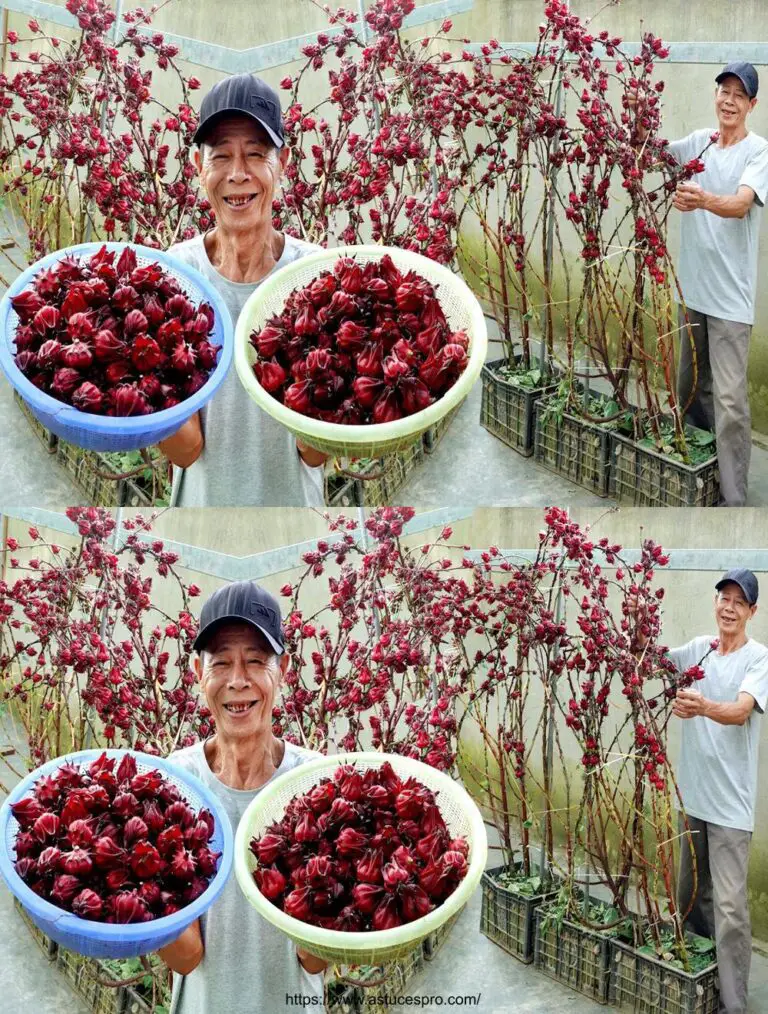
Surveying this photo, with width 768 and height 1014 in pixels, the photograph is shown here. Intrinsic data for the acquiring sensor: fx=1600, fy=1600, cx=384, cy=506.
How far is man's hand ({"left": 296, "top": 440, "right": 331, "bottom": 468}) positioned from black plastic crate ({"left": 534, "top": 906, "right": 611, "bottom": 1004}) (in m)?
1.97

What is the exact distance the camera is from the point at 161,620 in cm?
513

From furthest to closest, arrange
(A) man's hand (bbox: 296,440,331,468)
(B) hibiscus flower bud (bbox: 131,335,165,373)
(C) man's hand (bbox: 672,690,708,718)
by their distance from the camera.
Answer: (C) man's hand (bbox: 672,690,708,718)
(A) man's hand (bbox: 296,440,331,468)
(B) hibiscus flower bud (bbox: 131,335,165,373)

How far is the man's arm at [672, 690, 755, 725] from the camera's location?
14.1ft

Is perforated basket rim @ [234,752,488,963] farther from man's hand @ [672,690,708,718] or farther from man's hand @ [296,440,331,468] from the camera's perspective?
man's hand @ [672,690,708,718]

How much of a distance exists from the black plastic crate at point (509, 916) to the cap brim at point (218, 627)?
1970 mm

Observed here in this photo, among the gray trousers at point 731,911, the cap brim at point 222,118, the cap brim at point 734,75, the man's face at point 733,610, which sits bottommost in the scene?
the gray trousers at point 731,911

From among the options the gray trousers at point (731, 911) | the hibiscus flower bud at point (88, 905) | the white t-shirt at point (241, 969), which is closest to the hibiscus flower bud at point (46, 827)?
the hibiscus flower bud at point (88, 905)

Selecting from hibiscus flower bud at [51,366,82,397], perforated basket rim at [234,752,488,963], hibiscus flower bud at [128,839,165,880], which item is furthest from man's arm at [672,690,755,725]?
hibiscus flower bud at [51,366,82,397]

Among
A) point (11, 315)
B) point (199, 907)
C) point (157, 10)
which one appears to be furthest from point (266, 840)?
point (157, 10)

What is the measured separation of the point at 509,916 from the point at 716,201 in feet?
7.29

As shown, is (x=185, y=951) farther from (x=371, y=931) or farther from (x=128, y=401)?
(x=128, y=401)

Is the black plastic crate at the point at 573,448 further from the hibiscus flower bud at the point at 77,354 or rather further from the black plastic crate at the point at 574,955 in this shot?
the hibiscus flower bud at the point at 77,354

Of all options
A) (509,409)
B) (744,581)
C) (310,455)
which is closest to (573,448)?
(509,409)

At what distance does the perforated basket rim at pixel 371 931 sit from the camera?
112 inches
